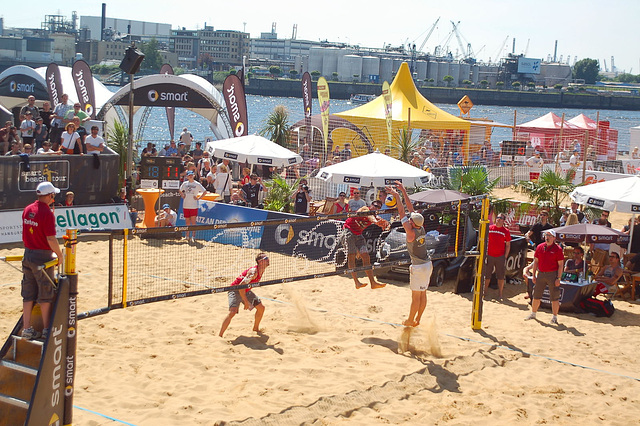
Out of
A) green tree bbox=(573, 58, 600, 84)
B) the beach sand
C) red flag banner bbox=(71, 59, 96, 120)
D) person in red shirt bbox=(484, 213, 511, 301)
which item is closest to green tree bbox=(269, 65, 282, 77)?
green tree bbox=(573, 58, 600, 84)

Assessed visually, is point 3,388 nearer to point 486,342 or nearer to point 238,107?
point 486,342

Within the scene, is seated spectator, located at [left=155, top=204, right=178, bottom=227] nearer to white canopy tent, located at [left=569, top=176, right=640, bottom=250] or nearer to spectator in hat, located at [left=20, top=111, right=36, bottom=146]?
spectator in hat, located at [left=20, top=111, right=36, bottom=146]

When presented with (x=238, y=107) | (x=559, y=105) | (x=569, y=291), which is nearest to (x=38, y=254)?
(x=569, y=291)

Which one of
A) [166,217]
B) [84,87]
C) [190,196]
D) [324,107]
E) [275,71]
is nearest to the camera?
[190,196]

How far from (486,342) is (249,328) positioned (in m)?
3.17

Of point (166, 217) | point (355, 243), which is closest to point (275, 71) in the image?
point (166, 217)

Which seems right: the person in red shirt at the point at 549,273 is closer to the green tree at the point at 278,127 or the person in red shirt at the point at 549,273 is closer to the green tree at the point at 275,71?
the green tree at the point at 278,127

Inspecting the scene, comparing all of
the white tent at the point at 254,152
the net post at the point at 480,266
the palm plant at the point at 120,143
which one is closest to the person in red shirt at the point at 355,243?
the net post at the point at 480,266

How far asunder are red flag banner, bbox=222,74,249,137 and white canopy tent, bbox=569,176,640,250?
11170 millimetres

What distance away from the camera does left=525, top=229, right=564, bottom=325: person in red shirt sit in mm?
10508

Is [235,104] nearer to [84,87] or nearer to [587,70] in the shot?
[84,87]

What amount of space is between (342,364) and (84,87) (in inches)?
741

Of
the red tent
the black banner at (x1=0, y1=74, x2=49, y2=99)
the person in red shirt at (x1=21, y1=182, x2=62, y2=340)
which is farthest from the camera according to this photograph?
the red tent

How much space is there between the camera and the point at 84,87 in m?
23.7
